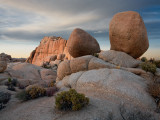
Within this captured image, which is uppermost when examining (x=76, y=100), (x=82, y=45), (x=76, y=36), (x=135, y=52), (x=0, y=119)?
(x=76, y=36)

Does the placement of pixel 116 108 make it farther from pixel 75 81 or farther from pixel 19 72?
pixel 19 72

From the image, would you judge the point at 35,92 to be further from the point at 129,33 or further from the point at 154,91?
the point at 129,33

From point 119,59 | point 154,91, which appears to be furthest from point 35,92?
point 119,59

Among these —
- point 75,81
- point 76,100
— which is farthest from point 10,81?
point 76,100

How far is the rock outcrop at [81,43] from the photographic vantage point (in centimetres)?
1733

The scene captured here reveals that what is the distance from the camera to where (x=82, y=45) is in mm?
17453

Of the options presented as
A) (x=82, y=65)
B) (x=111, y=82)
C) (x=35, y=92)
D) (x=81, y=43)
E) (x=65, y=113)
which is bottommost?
(x=65, y=113)

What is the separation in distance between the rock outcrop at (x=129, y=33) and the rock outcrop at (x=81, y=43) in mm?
2791

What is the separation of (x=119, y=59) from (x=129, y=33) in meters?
2.92

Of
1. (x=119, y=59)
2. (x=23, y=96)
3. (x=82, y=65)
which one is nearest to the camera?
(x=23, y=96)

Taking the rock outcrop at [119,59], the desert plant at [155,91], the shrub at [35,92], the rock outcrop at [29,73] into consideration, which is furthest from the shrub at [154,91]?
the rock outcrop at [29,73]

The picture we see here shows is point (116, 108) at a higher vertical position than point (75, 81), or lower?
lower

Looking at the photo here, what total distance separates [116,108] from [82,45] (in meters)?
10.9

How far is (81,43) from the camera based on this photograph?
56.9ft
